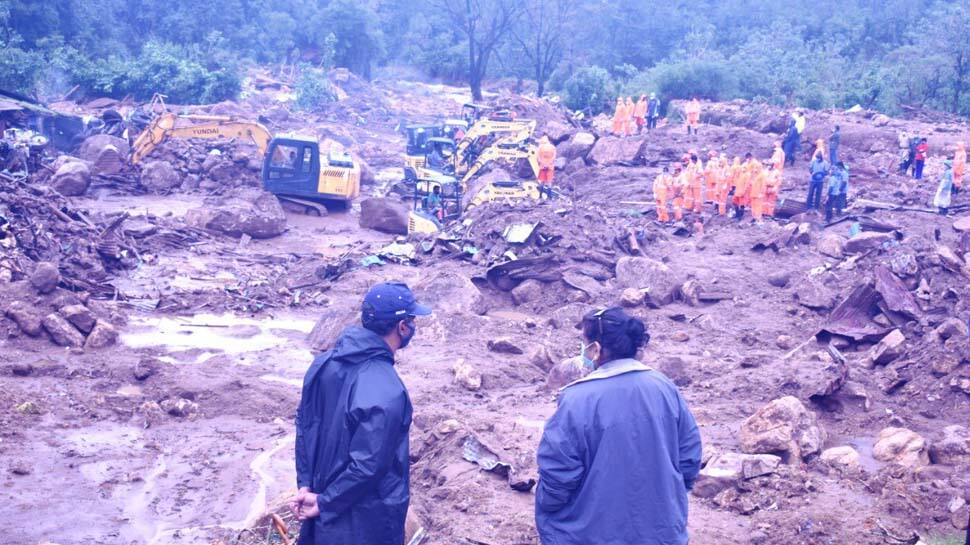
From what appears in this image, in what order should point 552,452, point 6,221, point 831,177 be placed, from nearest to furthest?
1. point 552,452
2. point 6,221
3. point 831,177

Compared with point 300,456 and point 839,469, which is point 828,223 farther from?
point 300,456

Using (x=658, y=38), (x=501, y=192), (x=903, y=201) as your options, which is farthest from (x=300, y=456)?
(x=658, y=38)

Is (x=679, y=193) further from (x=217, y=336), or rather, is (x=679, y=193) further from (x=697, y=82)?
(x=697, y=82)

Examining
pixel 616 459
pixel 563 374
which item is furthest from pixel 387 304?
pixel 563 374

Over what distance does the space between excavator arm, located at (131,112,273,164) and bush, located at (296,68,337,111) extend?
66.6 feet

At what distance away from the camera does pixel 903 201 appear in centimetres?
2195

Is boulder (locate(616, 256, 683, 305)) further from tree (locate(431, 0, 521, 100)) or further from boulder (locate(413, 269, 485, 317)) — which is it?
tree (locate(431, 0, 521, 100))

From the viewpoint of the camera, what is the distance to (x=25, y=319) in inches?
435

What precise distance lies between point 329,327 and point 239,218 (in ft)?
26.7

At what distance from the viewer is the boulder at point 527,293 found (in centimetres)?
1433

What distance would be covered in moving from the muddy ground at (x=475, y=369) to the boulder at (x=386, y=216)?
0.70 metres

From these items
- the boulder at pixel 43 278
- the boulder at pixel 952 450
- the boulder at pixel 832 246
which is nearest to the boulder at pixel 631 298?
the boulder at pixel 832 246

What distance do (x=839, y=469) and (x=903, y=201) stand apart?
679 inches

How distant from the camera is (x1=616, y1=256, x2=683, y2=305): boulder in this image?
1450cm
